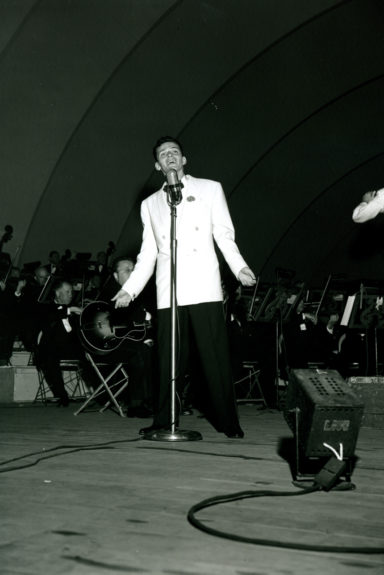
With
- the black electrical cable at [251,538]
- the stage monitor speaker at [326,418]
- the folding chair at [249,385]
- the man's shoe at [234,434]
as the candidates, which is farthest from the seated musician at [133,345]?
the black electrical cable at [251,538]

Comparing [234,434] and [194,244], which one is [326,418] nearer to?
[234,434]

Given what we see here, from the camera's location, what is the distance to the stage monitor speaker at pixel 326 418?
267cm

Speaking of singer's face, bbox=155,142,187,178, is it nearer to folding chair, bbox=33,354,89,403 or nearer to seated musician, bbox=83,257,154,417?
seated musician, bbox=83,257,154,417

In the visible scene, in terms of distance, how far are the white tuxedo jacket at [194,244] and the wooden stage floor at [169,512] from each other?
94cm

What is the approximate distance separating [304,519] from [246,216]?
1385 cm

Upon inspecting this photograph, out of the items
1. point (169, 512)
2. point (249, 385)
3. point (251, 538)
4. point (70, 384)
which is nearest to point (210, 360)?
point (169, 512)

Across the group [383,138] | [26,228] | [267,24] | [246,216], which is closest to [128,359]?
[26,228]

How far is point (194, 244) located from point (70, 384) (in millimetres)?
5296

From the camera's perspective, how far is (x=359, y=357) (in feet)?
30.8

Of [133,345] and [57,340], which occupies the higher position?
[57,340]

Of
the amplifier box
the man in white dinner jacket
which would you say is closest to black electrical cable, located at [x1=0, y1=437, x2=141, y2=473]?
the man in white dinner jacket

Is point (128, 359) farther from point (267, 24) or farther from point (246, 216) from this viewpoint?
→ point (246, 216)

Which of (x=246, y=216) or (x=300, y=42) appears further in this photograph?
(x=246, y=216)

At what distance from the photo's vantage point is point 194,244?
446cm
